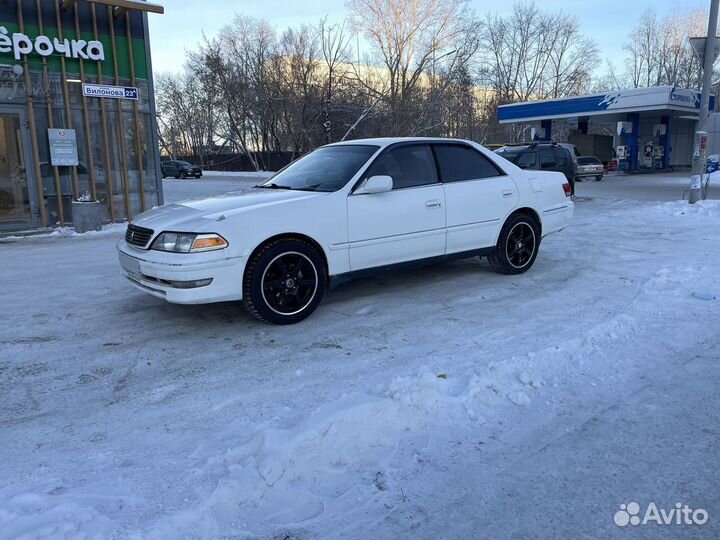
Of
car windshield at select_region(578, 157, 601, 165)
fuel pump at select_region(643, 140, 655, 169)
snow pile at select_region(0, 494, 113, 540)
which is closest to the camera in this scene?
snow pile at select_region(0, 494, 113, 540)

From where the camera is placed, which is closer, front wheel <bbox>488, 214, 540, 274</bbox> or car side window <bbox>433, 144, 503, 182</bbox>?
car side window <bbox>433, 144, 503, 182</bbox>

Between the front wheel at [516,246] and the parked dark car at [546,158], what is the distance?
390 inches

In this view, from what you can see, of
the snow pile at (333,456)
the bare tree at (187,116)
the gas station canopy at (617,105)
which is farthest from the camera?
the bare tree at (187,116)

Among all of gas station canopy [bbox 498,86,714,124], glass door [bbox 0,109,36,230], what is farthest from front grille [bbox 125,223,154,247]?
gas station canopy [bbox 498,86,714,124]

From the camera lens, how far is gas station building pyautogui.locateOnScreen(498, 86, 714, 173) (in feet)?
102

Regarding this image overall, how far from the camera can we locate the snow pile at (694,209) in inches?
498

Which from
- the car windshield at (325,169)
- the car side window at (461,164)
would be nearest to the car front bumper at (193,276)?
the car windshield at (325,169)

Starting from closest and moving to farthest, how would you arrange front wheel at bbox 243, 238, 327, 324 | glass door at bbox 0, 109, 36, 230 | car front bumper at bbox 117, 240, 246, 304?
1. car front bumper at bbox 117, 240, 246, 304
2. front wheel at bbox 243, 238, 327, 324
3. glass door at bbox 0, 109, 36, 230

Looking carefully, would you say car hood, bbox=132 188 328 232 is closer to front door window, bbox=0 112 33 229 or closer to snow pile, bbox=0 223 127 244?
snow pile, bbox=0 223 127 244

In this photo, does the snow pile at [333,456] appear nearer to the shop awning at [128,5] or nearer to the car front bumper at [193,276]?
the car front bumper at [193,276]

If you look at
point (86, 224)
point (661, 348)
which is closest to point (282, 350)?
point (661, 348)

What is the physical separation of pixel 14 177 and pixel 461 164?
9.98m

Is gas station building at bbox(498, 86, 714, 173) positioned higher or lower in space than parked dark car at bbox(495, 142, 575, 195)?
higher

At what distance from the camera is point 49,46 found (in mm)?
11773
